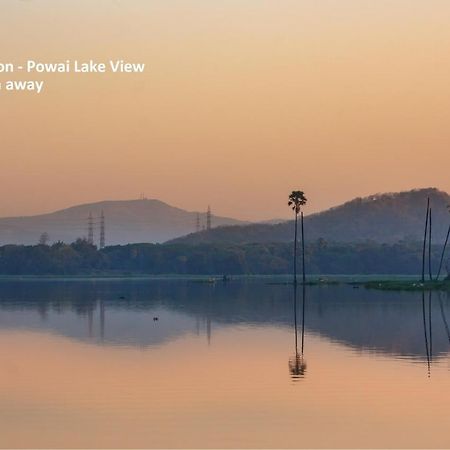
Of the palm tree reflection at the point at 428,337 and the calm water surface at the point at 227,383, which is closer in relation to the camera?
the calm water surface at the point at 227,383

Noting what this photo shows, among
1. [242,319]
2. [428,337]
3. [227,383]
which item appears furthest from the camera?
[242,319]

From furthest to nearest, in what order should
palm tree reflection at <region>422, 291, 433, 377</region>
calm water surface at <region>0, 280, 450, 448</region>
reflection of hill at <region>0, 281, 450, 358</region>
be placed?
1. reflection of hill at <region>0, 281, 450, 358</region>
2. palm tree reflection at <region>422, 291, 433, 377</region>
3. calm water surface at <region>0, 280, 450, 448</region>

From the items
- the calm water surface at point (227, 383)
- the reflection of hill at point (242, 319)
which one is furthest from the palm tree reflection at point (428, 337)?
the reflection of hill at point (242, 319)

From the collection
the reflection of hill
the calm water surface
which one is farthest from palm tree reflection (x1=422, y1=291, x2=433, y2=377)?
the reflection of hill

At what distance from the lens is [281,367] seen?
51062 mm

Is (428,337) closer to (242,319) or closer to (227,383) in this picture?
(242,319)

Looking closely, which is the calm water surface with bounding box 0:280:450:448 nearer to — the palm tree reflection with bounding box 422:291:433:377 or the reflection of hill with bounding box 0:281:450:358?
the palm tree reflection with bounding box 422:291:433:377

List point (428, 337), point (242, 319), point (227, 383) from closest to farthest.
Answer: point (227, 383), point (428, 337), point (242, 319)

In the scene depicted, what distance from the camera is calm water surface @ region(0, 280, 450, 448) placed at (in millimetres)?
33969

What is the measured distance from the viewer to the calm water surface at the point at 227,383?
1337 inches

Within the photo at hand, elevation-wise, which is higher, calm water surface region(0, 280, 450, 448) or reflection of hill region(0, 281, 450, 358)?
reflection of hill region(0, 281, 450, 358)

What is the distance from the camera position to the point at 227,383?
4531 cm

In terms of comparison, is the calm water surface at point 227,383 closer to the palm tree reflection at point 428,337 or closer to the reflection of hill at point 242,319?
the palm tree reflection at point 428,337

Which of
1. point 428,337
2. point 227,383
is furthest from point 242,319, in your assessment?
point 227,383
